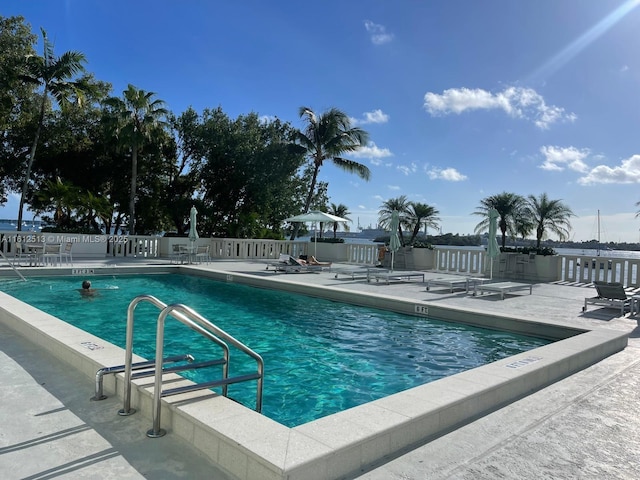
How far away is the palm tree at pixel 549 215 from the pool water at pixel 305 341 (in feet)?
73.3

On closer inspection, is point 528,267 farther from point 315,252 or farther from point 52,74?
point 52,74

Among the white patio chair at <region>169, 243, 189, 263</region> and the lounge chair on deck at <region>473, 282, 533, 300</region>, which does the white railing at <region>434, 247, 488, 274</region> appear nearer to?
the lounge chair on deck at <region>473, 282, 533, 300</region>

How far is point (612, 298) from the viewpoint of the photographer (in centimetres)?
827

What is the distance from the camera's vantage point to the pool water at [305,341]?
4668 millimetres

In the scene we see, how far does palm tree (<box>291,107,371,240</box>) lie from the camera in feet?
77.8

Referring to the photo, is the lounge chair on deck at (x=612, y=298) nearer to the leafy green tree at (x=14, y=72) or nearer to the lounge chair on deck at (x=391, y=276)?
the lounge chair on deck at (x=391, y=276)

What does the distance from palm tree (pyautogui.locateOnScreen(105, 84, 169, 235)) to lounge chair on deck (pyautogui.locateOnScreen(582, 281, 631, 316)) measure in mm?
18702

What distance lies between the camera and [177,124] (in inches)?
966

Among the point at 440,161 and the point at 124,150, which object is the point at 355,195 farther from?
the point at 124,150

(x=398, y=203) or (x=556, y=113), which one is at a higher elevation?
(x=556, y=113)

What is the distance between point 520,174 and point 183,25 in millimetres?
19186

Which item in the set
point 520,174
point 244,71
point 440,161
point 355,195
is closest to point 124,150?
point 244,71

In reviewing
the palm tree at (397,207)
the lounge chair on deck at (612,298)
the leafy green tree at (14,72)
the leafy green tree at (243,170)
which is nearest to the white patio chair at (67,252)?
the leafy green tree at (14,72)

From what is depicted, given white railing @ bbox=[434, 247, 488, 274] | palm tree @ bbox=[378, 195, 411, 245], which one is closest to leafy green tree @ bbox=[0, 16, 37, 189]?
white railing @ bbox=[434, 247, 488, 274]
